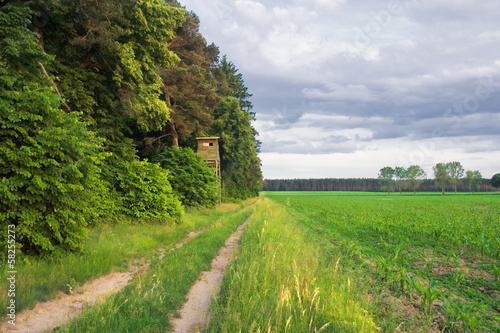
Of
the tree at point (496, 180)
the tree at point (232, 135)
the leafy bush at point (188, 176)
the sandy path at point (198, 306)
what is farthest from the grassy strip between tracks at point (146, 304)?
the tree at point (496, 180)

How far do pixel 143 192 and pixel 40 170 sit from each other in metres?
8.09

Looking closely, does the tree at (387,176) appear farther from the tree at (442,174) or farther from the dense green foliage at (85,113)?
the dense green foliage at (85,113)

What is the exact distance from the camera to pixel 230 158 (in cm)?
4291

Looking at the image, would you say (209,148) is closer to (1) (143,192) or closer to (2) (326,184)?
(1) (143,192)

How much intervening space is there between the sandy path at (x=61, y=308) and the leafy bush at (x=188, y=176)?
1651 cm

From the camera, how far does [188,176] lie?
85.0 ft

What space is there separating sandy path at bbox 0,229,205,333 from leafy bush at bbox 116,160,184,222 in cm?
737

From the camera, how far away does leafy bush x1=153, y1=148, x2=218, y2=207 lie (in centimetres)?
2569

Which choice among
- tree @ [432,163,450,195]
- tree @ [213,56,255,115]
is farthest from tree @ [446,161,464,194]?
tree @ [213,56,255,115]

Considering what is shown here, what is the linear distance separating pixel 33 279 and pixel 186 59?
30.7m

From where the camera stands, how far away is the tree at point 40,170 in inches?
320

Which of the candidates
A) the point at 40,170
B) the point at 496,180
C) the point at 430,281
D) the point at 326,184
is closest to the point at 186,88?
the point at 40,170

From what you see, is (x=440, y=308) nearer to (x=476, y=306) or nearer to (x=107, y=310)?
(x=476, y=306)

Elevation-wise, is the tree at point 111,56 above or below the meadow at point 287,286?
above
